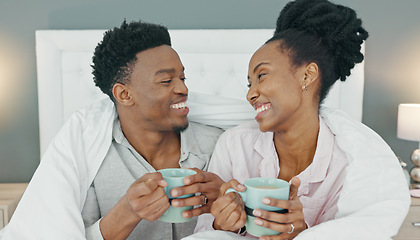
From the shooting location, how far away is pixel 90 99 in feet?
7.79

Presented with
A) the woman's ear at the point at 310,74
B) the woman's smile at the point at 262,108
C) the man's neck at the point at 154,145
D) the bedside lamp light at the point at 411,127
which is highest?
the woman's ear at the point at 310,74

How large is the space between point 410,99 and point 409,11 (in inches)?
22.5

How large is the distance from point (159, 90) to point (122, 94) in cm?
16

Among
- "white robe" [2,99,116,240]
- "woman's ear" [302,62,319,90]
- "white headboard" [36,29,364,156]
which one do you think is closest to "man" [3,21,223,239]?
"white robe" [2,99,116,240]

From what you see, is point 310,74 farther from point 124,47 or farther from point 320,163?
point 124,47

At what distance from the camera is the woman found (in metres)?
0.97

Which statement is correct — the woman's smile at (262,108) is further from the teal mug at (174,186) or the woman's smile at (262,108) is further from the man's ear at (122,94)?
the man's ear at (122,94)

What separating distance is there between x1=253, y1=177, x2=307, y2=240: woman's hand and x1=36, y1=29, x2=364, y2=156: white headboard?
1.52m

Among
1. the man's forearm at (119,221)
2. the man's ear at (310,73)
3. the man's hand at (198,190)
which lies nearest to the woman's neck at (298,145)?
the man's ear at (310,73)

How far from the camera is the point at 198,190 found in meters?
0.96

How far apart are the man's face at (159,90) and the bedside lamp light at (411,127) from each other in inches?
60.8

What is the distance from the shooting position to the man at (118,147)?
1.12 meters

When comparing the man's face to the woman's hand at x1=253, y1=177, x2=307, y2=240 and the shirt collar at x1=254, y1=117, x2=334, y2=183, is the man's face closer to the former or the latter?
the shirt collar at x1=254, y1=117, x2=334, y2=183

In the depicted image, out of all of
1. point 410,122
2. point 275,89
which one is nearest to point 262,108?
point 275,89
